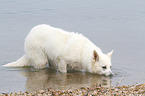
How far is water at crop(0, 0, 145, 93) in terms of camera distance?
29.9 feet

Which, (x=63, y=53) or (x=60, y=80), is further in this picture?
(x=63, y=53)

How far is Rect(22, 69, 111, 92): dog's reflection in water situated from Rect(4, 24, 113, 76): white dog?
0.67 feet

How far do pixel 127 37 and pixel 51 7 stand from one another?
10.3m

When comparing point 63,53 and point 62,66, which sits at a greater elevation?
point 63,53

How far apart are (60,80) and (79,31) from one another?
6446 mm

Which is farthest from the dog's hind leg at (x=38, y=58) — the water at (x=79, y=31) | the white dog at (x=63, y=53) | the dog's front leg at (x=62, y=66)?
the dog's front leg at (x=62, y=66)

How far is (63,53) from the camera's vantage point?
966 cm

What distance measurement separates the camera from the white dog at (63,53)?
9.37 meters

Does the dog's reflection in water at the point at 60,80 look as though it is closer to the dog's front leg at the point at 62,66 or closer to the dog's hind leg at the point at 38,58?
the dog's front leg at the point at 62,66

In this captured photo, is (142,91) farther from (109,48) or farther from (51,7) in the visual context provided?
(51,7)

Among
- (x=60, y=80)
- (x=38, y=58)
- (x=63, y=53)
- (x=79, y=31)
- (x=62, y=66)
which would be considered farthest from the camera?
(x=79, y=31)

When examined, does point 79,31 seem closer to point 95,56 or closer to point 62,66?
point 62,66

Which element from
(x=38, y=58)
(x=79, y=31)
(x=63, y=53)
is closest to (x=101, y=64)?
(x=63, y=53)

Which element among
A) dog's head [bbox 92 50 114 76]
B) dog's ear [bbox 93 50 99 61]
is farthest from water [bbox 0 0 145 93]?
dog's ear [bbox 93 50 99 61]
